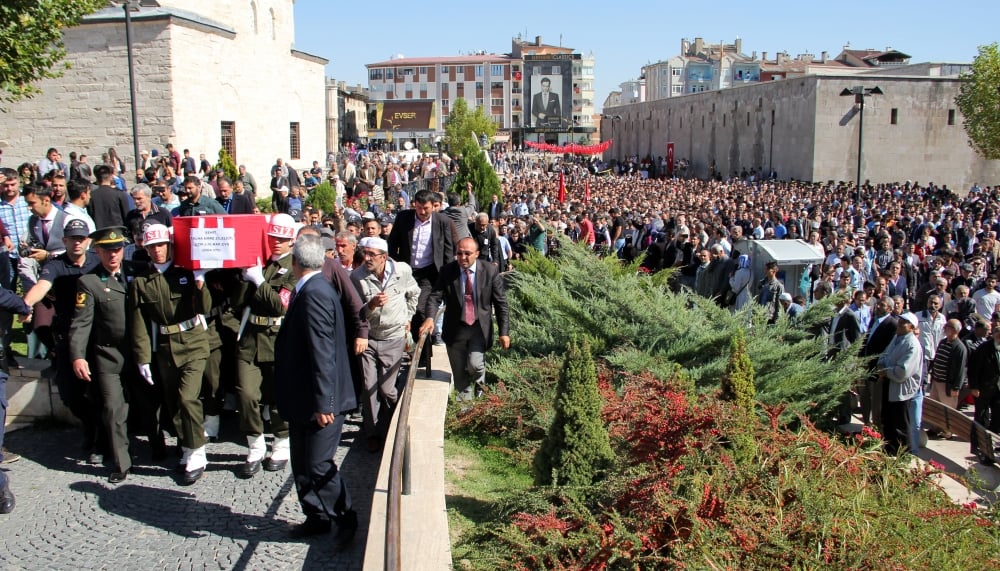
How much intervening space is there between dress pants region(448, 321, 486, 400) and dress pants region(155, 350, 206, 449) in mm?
2244

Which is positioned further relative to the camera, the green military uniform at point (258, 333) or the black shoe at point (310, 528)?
the green military uniform at point (258, 333)

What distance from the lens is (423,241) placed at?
8.36m

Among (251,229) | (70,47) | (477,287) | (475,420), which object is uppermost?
(70,47)

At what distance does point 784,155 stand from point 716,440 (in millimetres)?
43312

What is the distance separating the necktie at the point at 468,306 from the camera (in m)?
6.81

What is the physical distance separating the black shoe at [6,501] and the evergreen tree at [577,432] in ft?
11.2

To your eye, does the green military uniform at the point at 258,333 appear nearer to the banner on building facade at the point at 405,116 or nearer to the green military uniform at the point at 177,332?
the green military uniform at the point at 177,332

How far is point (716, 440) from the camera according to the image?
15.1ft

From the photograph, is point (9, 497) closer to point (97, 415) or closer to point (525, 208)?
point (97, 415)

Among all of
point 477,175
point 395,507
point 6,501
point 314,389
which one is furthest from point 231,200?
point 477,175

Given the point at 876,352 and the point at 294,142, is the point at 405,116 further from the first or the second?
the point at 876,352

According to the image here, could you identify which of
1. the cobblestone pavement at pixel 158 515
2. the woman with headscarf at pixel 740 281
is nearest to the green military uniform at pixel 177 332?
the cobblestone pavement at pixel 158 515

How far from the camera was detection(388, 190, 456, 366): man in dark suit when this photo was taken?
8.36 metres

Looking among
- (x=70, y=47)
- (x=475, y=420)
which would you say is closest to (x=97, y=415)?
(x=475, y=420)
